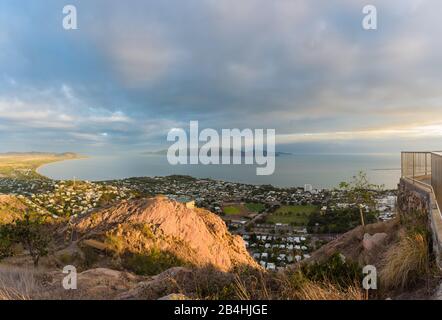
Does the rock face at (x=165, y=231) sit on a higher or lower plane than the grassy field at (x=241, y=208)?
higher

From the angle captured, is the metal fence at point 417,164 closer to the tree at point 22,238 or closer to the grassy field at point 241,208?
the tree at point 22,238

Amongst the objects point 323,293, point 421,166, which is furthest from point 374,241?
point 323,293

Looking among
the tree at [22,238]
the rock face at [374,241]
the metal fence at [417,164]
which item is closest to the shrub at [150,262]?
the tree at [22,238]

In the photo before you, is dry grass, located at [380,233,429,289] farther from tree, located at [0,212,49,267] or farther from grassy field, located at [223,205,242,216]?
grassy field, located at [223,205,242,216]

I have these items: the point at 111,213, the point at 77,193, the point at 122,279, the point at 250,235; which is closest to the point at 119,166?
the point at 77,193

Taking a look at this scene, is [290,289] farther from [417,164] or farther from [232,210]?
[232,210]

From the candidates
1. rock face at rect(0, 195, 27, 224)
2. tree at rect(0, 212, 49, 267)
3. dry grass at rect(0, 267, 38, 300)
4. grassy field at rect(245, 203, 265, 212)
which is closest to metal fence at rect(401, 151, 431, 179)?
dry grass at rect(0, 267, 38, 300)
